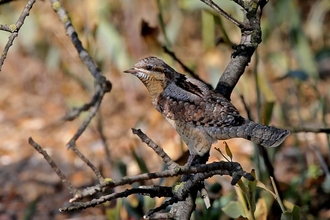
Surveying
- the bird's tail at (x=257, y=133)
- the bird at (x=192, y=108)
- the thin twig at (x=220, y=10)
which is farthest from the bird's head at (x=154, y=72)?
the thin twig at (x=220, y=10)

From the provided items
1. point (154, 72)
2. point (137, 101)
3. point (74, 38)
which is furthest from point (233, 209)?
point (137, 101)

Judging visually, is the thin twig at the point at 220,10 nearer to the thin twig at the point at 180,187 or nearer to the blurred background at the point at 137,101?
the thin twig at the point at 180,187

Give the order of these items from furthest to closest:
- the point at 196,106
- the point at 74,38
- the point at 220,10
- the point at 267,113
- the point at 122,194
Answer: the point at 267,113 < the point at 74,38 < the point at 196,106 < the point at 220,10 < the point at 122,194

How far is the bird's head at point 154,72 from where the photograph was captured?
2328mm

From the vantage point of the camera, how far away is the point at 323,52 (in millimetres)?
3713

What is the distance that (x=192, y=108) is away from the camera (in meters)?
2.31

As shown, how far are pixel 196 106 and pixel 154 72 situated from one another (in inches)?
8.7

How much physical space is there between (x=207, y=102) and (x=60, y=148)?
8.43 feet

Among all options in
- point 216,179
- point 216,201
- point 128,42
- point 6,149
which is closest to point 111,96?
point 128,42

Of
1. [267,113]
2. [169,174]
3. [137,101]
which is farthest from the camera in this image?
[137,101]

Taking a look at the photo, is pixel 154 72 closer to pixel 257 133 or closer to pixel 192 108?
pixel 192 108

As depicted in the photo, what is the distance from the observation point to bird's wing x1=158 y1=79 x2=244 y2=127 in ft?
7.14

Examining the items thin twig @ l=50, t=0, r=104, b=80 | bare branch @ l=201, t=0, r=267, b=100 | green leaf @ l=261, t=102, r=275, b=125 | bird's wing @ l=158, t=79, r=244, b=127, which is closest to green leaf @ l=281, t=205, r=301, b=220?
bird's wing @ l=158, t=79, r=244, b=127

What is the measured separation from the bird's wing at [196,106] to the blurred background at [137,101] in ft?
0.98
